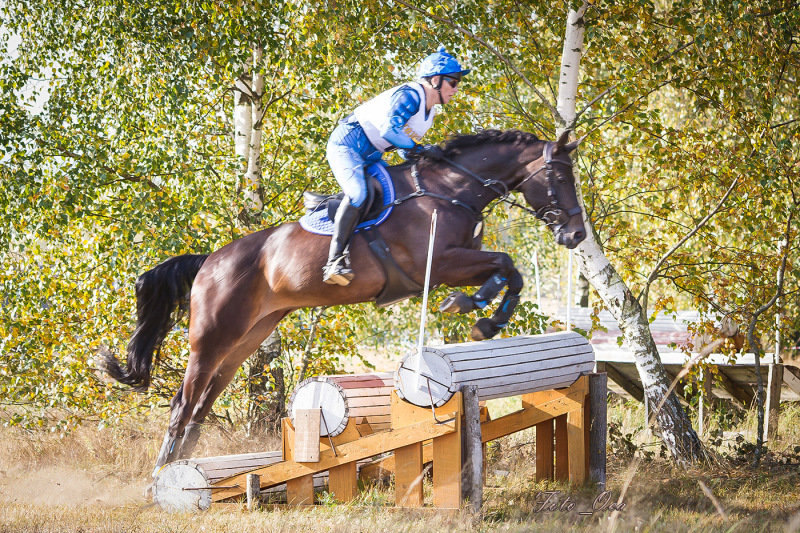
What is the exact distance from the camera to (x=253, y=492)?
4.57 m

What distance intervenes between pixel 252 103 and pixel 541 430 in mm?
4351

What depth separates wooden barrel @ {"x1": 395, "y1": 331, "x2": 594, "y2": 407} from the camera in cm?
417

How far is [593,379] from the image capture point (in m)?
5.09

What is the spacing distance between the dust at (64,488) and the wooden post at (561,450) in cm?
278

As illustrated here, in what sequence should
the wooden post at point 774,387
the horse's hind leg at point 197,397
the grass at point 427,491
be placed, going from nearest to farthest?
the grass at point 427,491
the horse's hind leg at point 197,397
the wooden post at point 774,387

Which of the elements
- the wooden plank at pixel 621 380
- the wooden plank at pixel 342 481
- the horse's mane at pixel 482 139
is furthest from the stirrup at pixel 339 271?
the wooden plank at pixel 621 380

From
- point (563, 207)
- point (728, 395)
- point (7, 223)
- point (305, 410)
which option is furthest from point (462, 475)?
point (728, 395)

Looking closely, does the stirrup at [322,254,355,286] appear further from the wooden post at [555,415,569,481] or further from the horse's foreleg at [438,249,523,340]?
the wooden post at [555,415,569,481]

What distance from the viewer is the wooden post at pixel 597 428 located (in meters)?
5.05

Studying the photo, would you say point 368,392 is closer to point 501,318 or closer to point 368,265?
point 368,265

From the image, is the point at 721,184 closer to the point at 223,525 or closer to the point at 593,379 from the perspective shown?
the point at 593,379

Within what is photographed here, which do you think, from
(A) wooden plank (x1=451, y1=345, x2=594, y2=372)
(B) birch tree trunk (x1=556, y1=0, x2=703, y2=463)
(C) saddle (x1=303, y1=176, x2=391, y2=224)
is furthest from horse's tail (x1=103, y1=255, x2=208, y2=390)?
(B) birch tree trunk (x1=556, y1=0, x2=703, y2=463)

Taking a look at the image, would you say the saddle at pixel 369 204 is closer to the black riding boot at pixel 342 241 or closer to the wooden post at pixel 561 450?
the black riding boot at pixel 342 241

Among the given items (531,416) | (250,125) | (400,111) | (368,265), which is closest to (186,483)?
(368,265)
